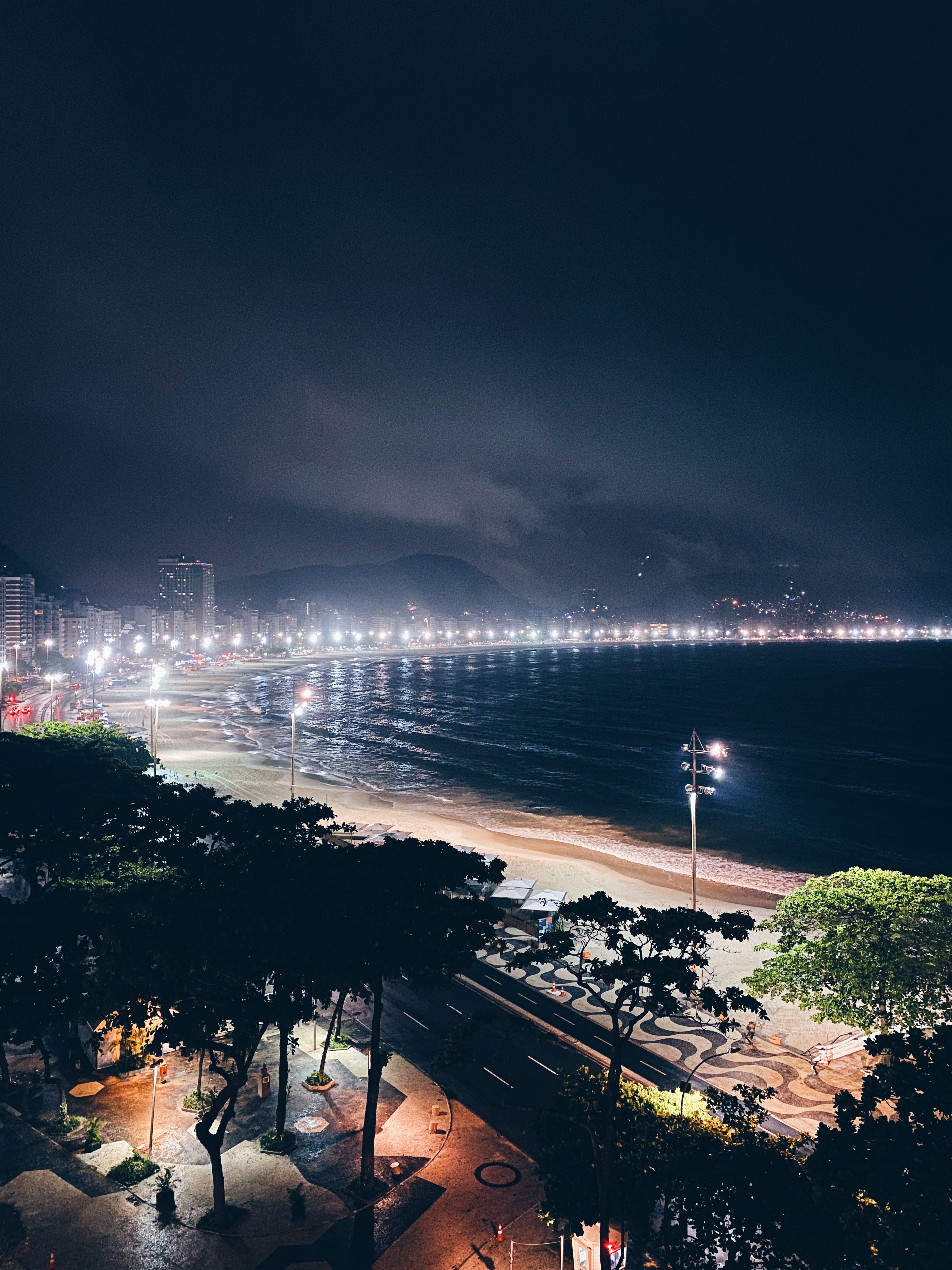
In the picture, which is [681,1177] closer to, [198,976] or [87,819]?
[198,976]

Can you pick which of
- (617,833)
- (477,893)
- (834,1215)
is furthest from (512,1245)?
(617,833)

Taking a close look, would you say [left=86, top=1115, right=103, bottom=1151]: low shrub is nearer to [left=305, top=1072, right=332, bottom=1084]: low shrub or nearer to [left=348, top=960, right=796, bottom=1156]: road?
[left=305, top=1072, right=332, bottom=1084]: low shrub

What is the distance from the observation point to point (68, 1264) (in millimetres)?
17703

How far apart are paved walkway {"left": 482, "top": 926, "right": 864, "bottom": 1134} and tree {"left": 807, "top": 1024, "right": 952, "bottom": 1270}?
395 inches

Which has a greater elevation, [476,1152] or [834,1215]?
[834,1215]

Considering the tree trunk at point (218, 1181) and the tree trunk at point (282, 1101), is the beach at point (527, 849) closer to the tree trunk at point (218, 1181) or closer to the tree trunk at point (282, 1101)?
the tree trunk at point (282, 1101)

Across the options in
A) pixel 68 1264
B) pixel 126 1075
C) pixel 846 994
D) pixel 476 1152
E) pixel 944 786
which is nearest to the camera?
pixel 68 1264

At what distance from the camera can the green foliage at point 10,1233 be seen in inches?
700

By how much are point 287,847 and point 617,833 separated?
46.6 metres

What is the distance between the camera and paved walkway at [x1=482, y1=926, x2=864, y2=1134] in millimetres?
24875

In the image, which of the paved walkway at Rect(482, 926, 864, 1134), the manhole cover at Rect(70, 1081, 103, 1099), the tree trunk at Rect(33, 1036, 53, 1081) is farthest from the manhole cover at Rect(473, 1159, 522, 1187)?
the tree trunk at Rect(33, 1036, 53, 1081)

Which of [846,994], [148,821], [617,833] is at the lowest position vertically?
[617,833]

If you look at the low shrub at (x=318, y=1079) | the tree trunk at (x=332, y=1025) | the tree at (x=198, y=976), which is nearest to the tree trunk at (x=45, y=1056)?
the tree at (x=198, y=976)

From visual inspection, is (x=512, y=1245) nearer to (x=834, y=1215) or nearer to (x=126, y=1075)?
(x=834, y=1215)
